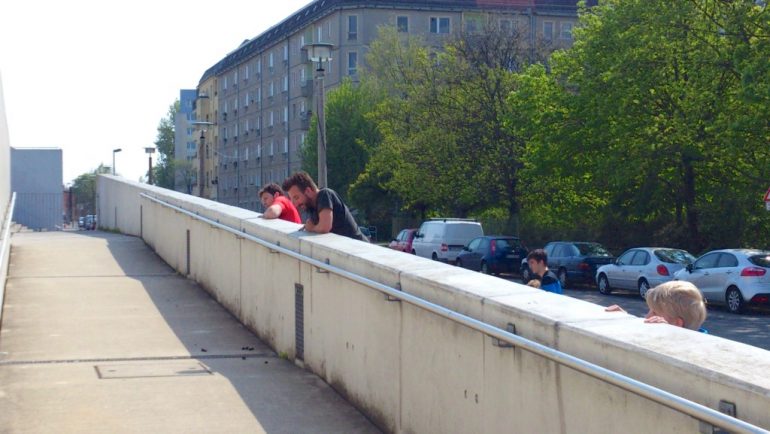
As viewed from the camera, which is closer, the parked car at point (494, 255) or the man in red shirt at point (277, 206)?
the man in red shirt at point (277, 206)

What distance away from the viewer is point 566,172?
1537 inches

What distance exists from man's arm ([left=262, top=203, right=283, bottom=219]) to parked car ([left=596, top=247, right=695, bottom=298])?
17.3 meters

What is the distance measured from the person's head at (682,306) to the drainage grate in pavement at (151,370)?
5.27 metres

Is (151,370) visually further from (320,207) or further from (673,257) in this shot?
(673,257)

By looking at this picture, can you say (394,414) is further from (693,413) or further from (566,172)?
(566,172)

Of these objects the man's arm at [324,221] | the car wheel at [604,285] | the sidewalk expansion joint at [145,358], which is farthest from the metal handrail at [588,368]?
the car wheel at [604,285]

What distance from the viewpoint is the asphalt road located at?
19203mm

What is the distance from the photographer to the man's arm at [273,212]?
11.2m

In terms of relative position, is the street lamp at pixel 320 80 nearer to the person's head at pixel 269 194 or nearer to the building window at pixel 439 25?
the person's head at pixel 269 194

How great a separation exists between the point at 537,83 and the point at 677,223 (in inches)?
304

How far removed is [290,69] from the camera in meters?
88.7

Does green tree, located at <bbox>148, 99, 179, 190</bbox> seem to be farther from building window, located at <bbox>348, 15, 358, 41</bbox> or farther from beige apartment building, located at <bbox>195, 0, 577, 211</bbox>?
building window, located at <bbox>348, 15, 358, 41</bbox>

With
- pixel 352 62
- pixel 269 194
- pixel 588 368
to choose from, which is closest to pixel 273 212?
pixel 269 194

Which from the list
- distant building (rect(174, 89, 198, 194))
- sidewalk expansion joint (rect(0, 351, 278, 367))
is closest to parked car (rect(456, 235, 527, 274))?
sidewalk expansion joint (rect(0, 351, 278, 367))
